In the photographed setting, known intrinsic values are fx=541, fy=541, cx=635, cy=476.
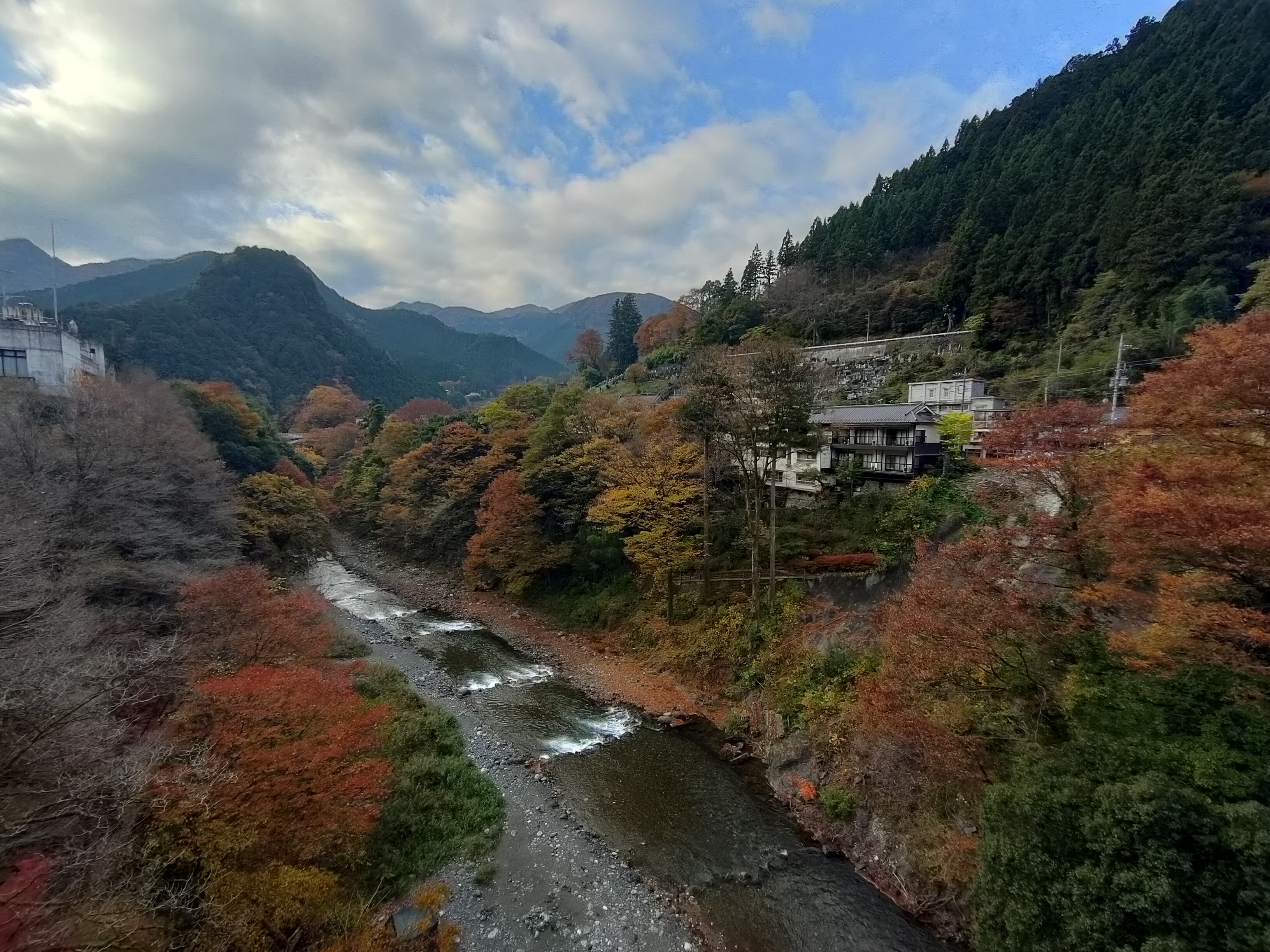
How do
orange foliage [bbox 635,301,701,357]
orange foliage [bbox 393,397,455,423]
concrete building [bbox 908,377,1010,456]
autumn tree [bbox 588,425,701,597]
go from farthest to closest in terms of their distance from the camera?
1. orange foliage [bbox 393,397,455,423]
2. orange foliage [bbox 635,301,701,357]
3. concrete building [bbox 908,377,1010,456]
4. autumn tree [bbox 588,425,701,597]

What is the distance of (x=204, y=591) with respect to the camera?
12.1 m

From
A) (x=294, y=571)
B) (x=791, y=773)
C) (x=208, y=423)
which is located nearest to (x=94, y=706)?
(x=791, y=773)

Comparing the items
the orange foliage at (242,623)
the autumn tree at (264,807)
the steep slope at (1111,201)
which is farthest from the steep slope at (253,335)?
the steep slope at (1111,201)

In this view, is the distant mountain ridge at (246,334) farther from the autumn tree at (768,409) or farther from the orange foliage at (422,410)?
the autumn tree at (768,409)

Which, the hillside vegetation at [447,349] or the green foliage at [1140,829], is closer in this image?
the green foliage at [1140,829]

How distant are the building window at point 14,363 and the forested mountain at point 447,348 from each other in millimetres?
90396

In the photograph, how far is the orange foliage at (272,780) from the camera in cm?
724

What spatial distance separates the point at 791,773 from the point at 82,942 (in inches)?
460

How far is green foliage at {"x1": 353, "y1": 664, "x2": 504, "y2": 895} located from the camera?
9695 millimetres

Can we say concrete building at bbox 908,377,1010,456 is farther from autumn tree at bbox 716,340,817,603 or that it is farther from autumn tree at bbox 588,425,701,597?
autumn tree at bbox 588,425,701,597

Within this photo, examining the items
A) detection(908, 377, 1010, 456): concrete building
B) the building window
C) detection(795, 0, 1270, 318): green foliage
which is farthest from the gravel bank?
detection(795, 0, 1270, 318): green foliage

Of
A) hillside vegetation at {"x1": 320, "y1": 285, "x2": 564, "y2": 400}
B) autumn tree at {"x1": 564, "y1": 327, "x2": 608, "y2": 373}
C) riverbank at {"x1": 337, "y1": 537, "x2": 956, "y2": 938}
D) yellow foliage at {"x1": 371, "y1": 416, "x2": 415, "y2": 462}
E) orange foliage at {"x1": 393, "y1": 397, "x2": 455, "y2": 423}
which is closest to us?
riverbank at {"x1": 337, "y1": 537, "x2": 956, "y2": 938}

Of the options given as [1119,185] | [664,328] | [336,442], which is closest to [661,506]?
[1119,185]

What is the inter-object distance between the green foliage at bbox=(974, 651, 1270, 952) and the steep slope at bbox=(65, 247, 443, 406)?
2567 inches
